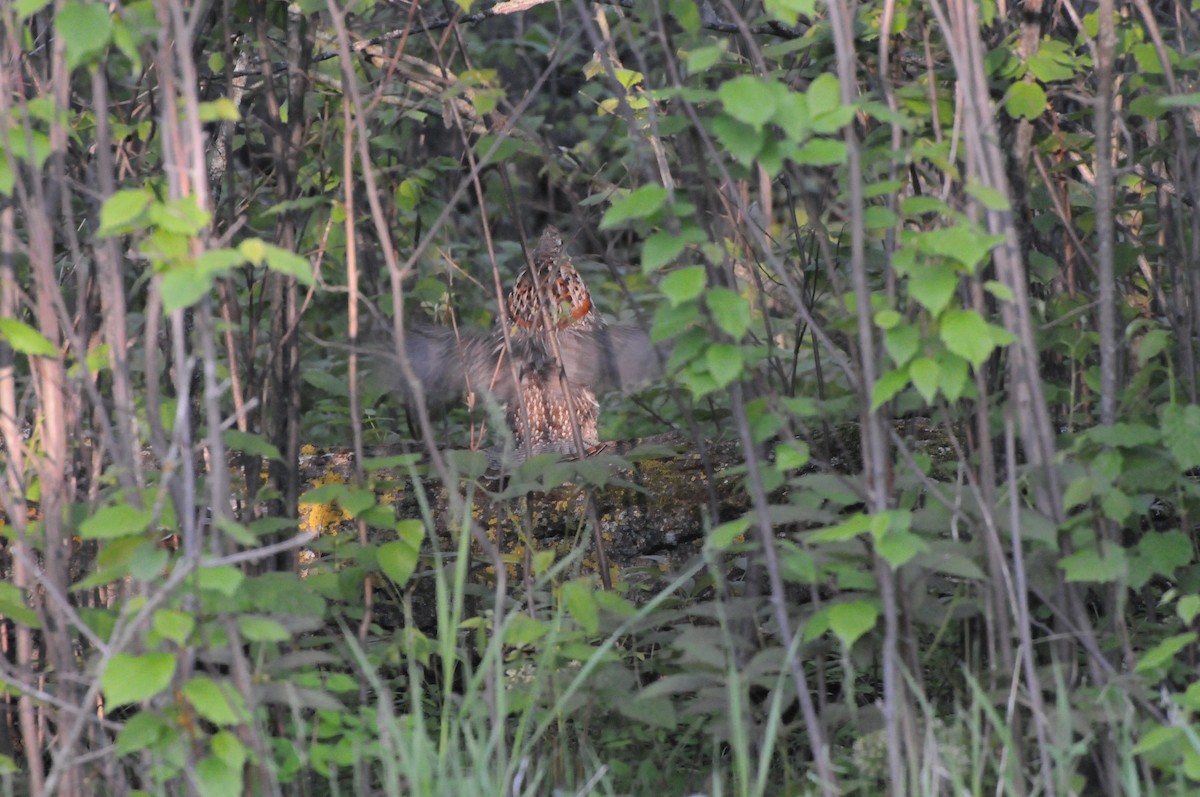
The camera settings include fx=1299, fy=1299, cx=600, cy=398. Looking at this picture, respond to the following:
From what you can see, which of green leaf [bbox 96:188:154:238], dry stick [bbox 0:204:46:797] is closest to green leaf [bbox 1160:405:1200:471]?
green leaf [bbox 96:188:154:238]

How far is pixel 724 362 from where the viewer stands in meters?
Answer: 2.28

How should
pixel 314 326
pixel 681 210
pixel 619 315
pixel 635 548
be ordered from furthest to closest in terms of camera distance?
pixel 619 315, pixel 314 326, pixel 635 548, pixel 681 210

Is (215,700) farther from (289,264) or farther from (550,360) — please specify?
(550,360)

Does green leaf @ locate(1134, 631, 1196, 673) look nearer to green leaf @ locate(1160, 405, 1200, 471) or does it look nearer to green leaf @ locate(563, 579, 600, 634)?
green leaf @ locate(1160, 405, 1200, 471)

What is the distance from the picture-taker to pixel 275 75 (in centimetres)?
391

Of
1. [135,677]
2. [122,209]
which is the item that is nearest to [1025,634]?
[135,677]

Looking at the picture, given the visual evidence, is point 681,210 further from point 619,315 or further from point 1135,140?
point 619,315

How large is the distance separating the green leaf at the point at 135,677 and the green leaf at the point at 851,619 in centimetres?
112

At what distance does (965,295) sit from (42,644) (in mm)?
2356

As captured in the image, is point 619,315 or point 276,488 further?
point 619,315

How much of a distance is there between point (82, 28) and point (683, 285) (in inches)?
40.2

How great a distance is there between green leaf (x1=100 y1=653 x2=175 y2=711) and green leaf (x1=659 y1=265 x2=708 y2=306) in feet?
3.30

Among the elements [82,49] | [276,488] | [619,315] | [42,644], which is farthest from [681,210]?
[619,315]

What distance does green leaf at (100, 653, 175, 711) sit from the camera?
6.60ft
